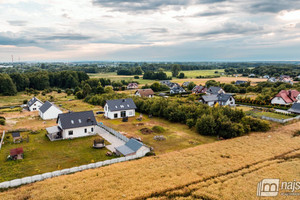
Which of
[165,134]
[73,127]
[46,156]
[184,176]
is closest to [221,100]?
[165,134]

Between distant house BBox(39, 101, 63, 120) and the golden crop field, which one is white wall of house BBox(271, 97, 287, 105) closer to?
the golden crop field

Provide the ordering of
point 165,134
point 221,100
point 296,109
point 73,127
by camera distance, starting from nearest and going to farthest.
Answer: point 73,127, point 165,134, point 296,109, point 221,100

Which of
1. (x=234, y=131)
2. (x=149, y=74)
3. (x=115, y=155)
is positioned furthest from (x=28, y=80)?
(x=234, y=131)

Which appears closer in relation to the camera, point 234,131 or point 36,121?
point 234,131

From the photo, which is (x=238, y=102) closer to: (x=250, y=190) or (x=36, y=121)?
(x=250, y=190)

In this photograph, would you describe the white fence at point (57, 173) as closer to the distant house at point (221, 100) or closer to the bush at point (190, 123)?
the bush at point (190, 123)

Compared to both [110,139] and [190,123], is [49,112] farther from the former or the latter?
[190,123]

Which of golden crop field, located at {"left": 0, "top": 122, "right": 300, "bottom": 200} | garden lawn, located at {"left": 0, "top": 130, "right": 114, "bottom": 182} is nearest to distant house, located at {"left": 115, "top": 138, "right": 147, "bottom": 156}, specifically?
golden crop field, located at {"left": 0, "top": 122, "right": 300, "bottom": 200}
